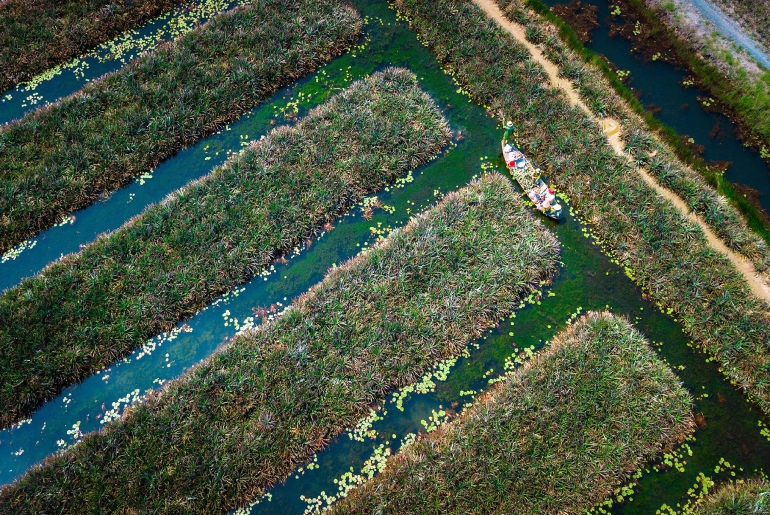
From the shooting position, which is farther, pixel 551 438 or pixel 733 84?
pixel 733 84

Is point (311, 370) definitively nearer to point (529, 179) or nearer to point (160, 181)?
point (160, 181)

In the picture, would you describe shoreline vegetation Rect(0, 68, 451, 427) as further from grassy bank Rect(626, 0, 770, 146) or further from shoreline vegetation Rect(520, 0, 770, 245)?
grassy bank Rect(626, 0, 770, 146)

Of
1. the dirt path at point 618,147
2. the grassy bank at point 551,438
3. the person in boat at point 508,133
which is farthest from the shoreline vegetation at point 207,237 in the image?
the grassy bank at point 551,438

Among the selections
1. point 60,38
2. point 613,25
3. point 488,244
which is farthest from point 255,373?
point 613,25

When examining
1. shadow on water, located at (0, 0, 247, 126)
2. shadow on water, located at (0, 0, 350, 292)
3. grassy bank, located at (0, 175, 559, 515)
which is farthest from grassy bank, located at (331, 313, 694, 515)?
shadow on water, located at (0, 0, 247, 126)

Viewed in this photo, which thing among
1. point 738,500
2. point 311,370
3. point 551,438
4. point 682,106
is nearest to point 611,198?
point 682,106

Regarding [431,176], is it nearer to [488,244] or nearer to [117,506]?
[488,244]
